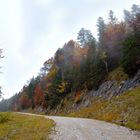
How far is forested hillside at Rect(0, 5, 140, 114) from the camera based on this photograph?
5388 cm

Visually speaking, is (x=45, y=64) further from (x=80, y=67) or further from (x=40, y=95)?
(x=80, y=67)

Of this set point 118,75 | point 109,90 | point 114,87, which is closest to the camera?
point 114,87

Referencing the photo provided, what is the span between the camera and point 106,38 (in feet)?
246

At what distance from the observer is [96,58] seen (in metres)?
71.6

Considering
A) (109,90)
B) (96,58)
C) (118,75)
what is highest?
(96,58)

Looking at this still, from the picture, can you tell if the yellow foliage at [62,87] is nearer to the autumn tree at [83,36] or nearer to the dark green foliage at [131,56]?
the autumn tree at [83,36]

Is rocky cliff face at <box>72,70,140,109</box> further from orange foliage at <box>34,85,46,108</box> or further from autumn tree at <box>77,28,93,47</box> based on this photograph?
orange foliage at <box>34,85,46,108</box>

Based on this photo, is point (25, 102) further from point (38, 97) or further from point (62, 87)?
point (62, 87)

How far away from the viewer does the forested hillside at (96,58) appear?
53.9m

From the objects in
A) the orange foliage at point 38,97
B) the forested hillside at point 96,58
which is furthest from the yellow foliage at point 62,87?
the orange foliage at point 38,97

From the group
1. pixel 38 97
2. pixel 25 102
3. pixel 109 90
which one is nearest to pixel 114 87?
pixel 109 90

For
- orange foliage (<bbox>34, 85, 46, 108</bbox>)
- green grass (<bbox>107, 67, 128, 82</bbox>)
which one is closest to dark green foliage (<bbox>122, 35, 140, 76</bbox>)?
green grass (<bbox>107, 67, 128, 82</bbox>)

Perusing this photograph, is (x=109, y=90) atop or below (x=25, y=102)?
below

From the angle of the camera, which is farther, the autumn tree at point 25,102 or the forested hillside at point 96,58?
the autumn tree at point 25,102
